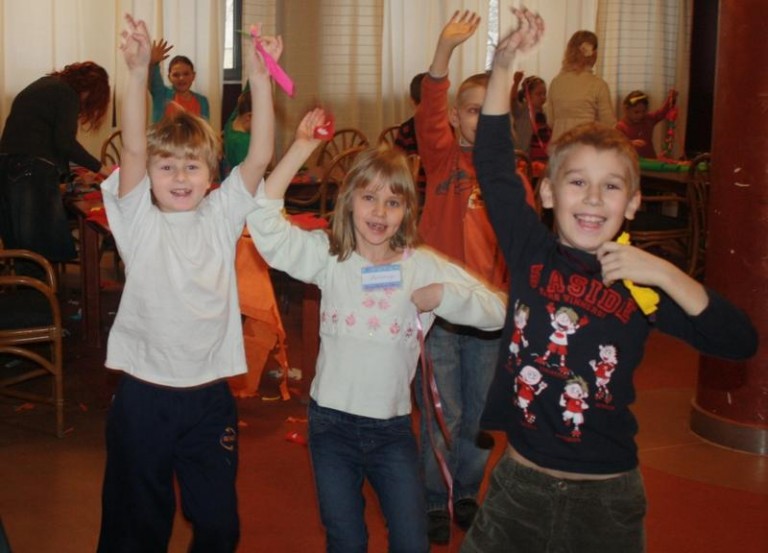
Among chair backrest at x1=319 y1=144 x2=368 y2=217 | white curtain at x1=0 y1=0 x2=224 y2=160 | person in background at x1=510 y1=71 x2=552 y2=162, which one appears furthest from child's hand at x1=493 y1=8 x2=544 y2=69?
white curtain at x1=0 y1=0 x2=224 y2=160

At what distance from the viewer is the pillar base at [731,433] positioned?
14.0ft

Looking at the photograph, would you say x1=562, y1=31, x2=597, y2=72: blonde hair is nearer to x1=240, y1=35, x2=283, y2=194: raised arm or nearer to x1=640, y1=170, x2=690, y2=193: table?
x1=640, y1=170, x2=690, y2=193: table

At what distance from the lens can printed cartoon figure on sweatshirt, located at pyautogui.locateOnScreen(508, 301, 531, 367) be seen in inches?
83.6

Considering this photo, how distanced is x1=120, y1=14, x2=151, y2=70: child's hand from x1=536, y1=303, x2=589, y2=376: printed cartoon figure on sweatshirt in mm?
1066

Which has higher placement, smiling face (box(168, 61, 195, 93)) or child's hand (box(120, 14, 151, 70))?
smiling face (box(168, 61, 195, 93))

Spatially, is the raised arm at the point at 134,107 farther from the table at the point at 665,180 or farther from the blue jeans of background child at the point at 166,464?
the table at the point at 665,180

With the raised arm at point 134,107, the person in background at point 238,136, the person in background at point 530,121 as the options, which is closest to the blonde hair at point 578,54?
the person in background at point 530,121

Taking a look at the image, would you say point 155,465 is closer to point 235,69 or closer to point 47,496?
point 47,496

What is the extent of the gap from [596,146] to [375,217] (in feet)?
1.98

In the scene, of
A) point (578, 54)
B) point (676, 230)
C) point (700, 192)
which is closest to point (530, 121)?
point (578, 54)

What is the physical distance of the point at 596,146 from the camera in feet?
7.01

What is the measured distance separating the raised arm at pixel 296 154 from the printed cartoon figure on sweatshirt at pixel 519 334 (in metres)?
0.64

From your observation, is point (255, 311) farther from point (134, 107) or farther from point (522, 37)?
point (522, 37)

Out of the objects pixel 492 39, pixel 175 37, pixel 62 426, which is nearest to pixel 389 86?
pixel 492 39
